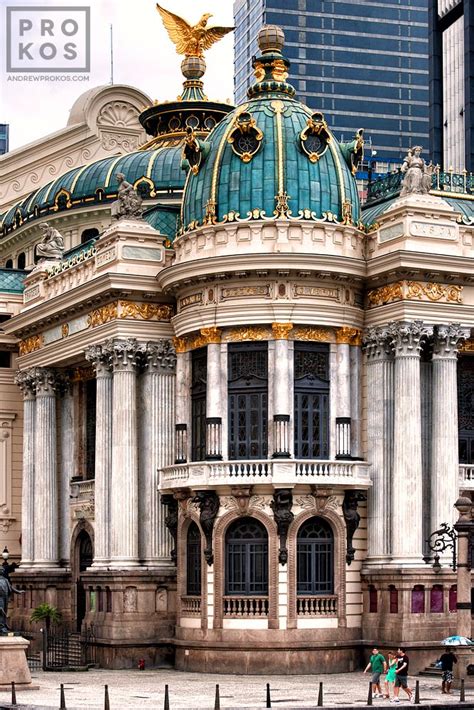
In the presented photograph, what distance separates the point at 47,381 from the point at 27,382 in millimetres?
1613

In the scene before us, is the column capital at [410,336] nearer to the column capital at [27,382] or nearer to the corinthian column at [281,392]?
the corinthian column at [281,392]

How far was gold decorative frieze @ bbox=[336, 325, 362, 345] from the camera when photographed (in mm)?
64812

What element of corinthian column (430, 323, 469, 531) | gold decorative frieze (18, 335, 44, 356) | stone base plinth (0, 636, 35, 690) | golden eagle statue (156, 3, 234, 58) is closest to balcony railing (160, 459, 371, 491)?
corinthian column (430, 323, 469, 531)

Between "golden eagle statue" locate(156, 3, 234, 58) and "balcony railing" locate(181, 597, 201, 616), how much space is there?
31748 millimetres

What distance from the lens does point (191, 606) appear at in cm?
6594

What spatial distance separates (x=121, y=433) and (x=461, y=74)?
102 m

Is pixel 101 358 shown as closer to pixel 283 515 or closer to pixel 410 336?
pixel 283 515

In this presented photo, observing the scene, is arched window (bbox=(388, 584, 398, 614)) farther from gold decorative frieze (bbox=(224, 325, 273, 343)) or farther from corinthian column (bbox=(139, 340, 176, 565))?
gold decorative frieze (bbox=(224, 325, 273, 343))

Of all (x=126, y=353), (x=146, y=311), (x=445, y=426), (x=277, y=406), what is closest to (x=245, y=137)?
(x=146, y=311)

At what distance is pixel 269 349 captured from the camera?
2525 inches

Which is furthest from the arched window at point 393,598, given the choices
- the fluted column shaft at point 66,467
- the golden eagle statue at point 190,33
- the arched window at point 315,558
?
the golden eagle statue at point 190,33

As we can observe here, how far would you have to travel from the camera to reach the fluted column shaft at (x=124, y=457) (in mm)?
68000

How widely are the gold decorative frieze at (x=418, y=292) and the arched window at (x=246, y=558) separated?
1006cm

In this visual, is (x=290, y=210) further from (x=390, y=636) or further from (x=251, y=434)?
(x=390, y=636)
